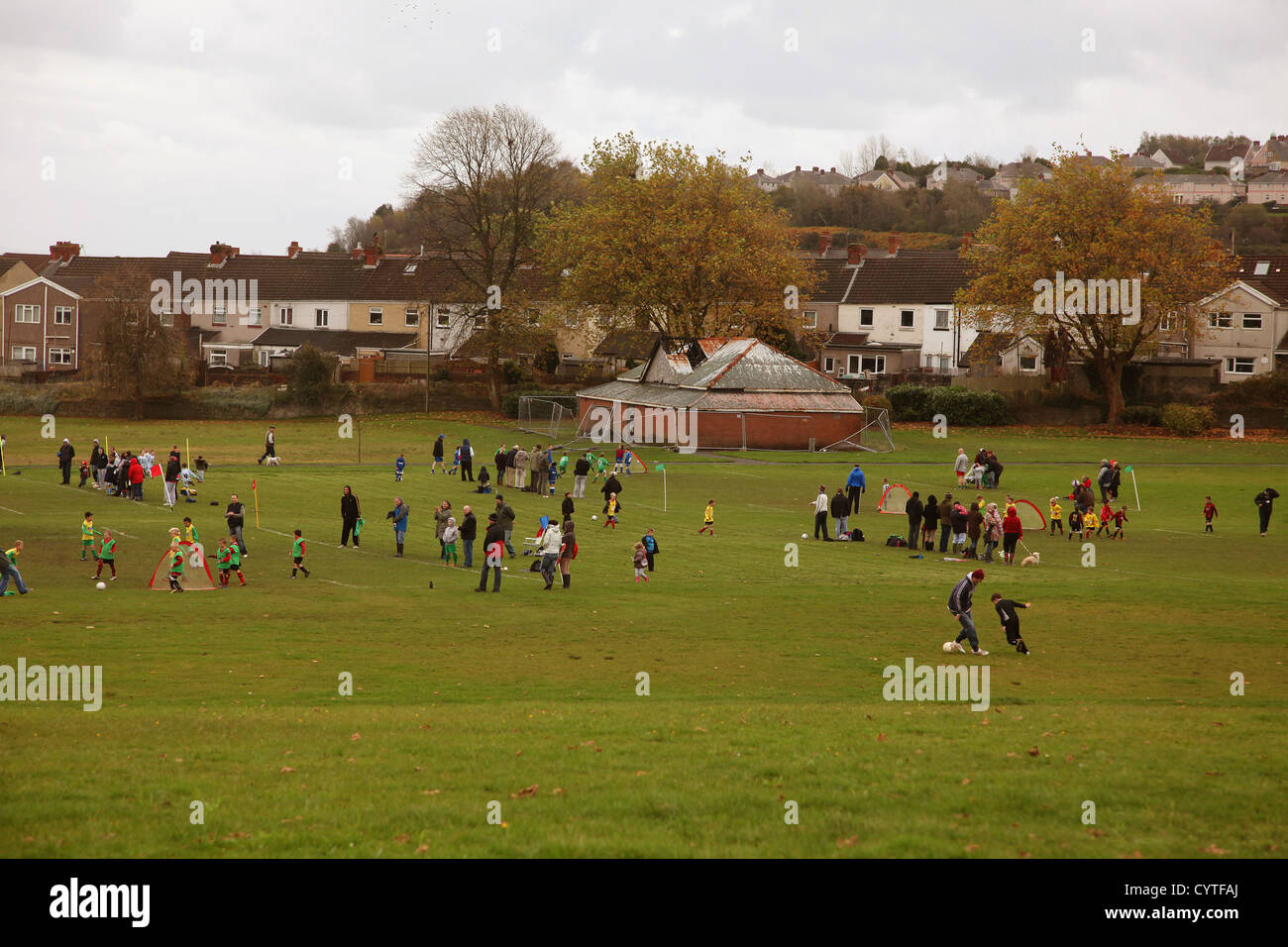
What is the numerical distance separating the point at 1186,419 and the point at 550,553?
55.9m

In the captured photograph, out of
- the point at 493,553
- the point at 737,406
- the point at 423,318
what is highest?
the point at 423,318

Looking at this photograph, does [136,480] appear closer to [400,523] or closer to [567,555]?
[400,523]

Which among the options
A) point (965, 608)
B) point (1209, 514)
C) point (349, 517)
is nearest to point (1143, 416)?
point (1209, 514)

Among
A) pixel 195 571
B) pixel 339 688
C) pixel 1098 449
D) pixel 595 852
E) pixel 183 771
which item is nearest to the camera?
pixel 595 852

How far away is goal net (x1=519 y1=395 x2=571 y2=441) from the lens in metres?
70.3

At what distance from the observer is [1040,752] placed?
42.1 feet

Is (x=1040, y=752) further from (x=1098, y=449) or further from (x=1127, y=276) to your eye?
(x=1127, y=276)

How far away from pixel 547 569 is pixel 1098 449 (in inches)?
1762

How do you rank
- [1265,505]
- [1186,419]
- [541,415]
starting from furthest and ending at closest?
[541,415]
[1186,419]
[1265,505]

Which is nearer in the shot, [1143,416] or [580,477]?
[580,477]

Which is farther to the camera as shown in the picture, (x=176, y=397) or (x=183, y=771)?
(x=176, y=397)

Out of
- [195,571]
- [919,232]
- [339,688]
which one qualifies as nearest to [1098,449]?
[195,571]

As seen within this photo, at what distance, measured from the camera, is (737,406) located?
205 ft

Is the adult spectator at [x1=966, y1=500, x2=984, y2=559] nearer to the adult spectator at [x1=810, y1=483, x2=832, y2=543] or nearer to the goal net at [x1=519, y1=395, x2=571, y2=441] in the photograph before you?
the adult spectator at [x1=810, y1=483, x2=832, y2=543]
